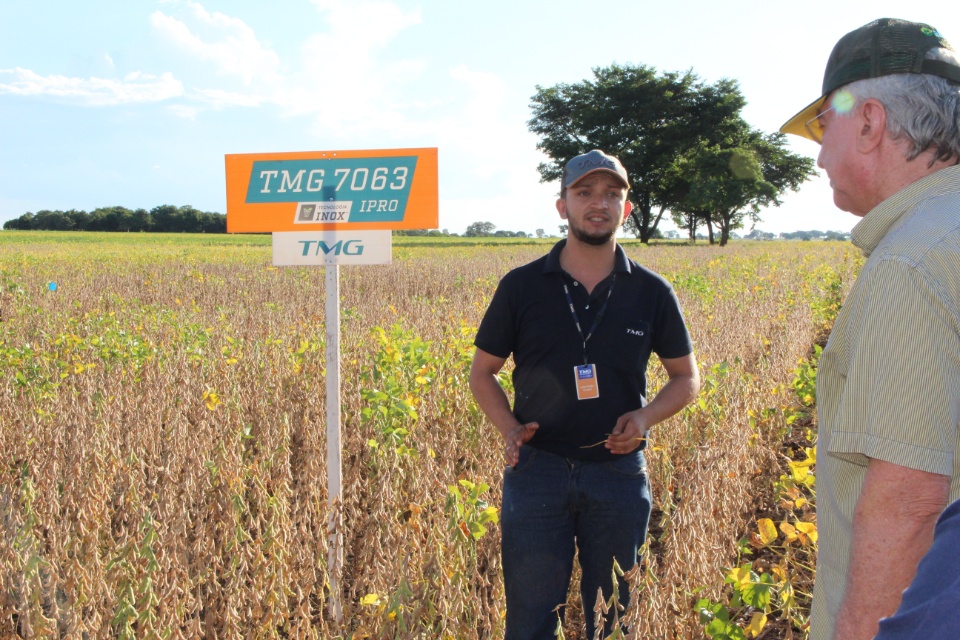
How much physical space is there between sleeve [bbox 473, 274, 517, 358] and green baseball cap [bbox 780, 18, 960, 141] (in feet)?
4.16

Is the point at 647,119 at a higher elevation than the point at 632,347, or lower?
higher

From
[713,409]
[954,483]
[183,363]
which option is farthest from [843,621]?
[183,363]

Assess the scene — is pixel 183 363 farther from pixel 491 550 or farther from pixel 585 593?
pixel 585 593

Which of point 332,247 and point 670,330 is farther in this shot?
point 332,247

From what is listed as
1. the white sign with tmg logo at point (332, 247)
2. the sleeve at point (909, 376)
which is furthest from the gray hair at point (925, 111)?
the white sign with tmg logo at point (332, 247)

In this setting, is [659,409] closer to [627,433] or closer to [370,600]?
[627,433]

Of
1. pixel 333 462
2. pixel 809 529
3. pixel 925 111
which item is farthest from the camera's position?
pixel 333 462

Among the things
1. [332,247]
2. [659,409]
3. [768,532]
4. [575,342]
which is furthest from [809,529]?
[332,247]

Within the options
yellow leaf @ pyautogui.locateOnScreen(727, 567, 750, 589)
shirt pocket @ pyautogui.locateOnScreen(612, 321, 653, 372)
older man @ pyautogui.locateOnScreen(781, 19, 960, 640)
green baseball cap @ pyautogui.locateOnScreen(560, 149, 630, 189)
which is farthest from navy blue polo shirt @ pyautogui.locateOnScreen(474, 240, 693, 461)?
older man @ pyautogui.locateOnScreen(781, 19, 960, 640)

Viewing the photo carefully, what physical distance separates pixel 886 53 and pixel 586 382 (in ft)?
4.30

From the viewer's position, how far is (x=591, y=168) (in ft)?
7.77

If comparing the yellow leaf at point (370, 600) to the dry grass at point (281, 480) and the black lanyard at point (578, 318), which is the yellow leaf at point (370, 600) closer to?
the dry grass at point (281, 480)

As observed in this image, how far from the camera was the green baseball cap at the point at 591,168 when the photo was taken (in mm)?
2368

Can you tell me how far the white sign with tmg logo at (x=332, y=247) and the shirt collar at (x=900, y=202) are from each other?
193cm
